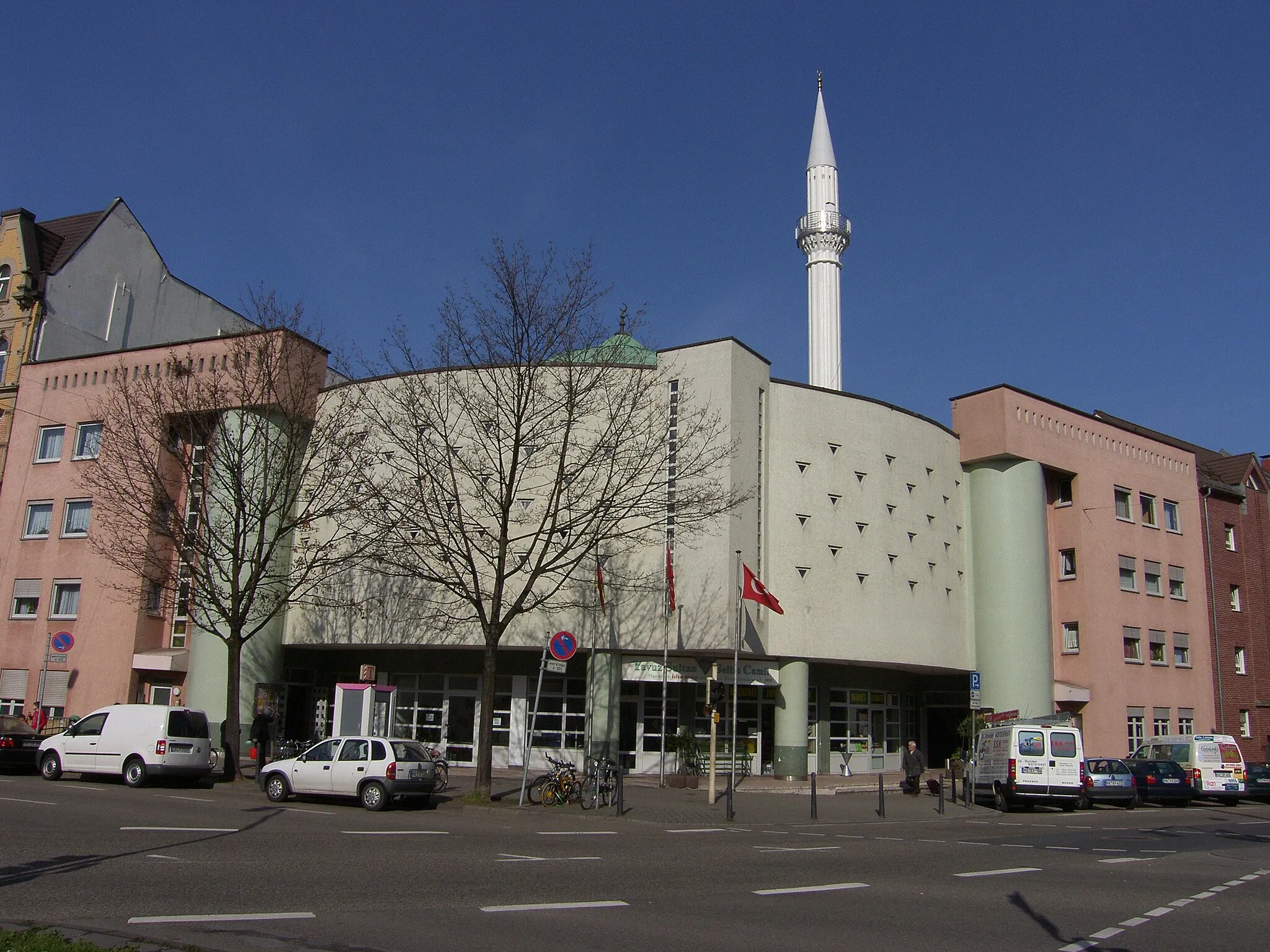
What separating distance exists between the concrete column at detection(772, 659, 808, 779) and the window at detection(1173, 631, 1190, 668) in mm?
20547

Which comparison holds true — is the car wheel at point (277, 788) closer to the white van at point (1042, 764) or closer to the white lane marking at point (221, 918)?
the white lane marking at point (221, 918)

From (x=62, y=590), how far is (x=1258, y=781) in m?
37.8

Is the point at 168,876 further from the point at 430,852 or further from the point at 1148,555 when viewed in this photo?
the point at 1148,555

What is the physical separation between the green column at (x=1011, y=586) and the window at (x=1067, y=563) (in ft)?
7.21

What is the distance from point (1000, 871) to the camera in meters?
13.1

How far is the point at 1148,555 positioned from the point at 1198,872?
32.1 metres

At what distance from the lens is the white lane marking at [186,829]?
1456cm

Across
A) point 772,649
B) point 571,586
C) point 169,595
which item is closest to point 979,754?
point 772,649

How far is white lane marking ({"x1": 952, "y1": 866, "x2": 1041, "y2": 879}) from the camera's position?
12.6 meters

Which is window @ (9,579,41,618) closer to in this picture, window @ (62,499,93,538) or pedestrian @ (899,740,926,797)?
window @ (62,499,93,538)

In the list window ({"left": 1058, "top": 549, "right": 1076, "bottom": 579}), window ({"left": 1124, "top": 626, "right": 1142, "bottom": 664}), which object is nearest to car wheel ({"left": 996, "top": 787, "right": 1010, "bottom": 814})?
window ({"left": 1058, "top": 549, "right": 1076, "bottom": 579})

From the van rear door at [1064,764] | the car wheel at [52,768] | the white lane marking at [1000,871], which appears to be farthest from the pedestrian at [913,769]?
the car wheel at [52,768]

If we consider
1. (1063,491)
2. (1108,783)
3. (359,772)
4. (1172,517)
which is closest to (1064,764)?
(1108,783)

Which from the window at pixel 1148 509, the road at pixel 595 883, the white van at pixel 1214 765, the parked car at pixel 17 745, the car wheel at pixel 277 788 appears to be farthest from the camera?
the window at pixel 1148 509
